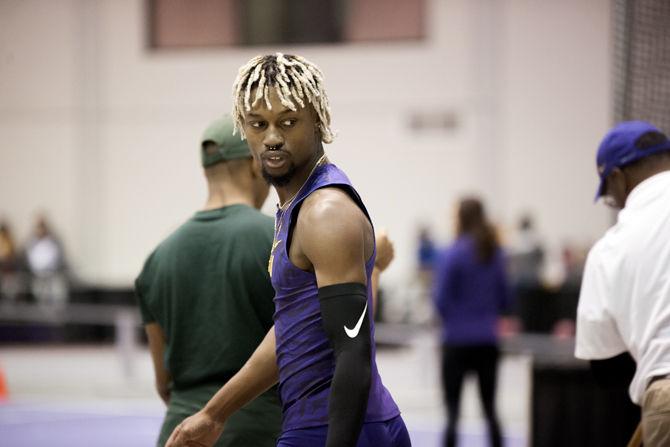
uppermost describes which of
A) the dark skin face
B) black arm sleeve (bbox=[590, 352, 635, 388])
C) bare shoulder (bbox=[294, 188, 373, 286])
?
the dark skin face

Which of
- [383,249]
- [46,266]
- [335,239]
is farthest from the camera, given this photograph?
[46,266]

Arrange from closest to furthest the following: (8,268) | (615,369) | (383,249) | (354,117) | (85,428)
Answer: (383,249)
(615,369)
(85,428)
(8,268)
(354,117)

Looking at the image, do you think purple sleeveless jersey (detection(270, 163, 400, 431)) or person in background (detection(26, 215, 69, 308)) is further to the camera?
person in background (detection(26, 215, 69, 308))

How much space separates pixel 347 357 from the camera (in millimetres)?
2656

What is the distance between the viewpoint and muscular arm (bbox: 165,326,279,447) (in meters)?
3.21

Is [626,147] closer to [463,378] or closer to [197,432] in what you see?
[197,432]

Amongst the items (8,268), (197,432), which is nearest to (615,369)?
(197,432)

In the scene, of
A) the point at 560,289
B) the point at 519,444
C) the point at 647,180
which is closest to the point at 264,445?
the point at 647,180

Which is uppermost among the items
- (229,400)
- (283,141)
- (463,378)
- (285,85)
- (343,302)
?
(285,85)

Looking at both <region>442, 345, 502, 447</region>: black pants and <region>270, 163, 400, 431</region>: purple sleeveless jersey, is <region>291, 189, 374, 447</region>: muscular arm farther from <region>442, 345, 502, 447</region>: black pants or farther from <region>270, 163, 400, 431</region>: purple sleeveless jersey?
<region>442, 345, 502, 447</region>: black pants

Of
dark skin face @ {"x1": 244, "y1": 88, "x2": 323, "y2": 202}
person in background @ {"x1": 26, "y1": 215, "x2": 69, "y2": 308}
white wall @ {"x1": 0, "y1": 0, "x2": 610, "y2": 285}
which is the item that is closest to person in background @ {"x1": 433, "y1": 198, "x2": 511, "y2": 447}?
dark skin face @ {"x1": 244, "y1": 88, "x2": 323, "y2": 202}

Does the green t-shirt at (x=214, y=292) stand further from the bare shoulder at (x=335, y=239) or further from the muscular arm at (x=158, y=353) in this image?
the bare shoulder at (x=335, y=239)

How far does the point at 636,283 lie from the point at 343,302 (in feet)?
4.75

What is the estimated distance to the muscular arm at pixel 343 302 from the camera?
263cm
